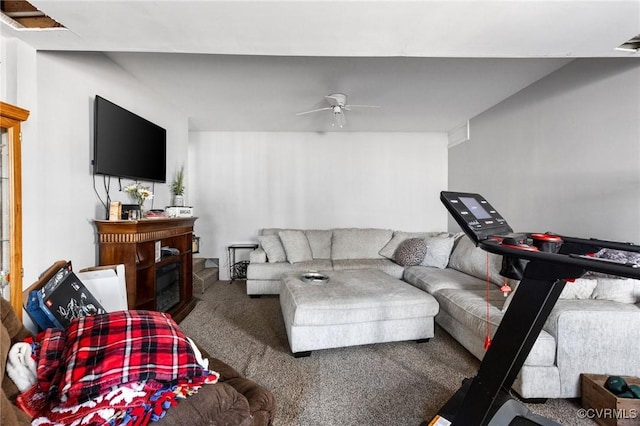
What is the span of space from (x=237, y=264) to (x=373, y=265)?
6.82 ft

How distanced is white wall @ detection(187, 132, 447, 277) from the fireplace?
1.57 metres

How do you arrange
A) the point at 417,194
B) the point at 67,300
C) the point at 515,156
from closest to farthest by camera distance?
1. the point at 67,300
2. the point at 515,156
3. the point at 417,194

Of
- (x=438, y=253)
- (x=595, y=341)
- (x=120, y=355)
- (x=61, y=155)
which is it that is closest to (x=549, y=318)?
(x=595, y=341)

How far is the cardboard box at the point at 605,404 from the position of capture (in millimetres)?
1393

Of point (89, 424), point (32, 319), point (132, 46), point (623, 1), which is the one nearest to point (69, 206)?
point (32, 319)

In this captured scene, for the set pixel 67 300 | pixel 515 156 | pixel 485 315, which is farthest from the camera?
pixel 515 156

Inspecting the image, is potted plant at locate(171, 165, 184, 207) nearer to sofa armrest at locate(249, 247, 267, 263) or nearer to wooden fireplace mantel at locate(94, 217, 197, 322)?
wooden fireplace mantel at locate(94, 217, 197, 322)

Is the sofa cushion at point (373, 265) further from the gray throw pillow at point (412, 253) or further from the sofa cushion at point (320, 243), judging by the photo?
the sofa cushion at point (320, 243)

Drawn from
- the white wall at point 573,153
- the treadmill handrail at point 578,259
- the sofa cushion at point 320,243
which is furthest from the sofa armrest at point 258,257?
the treadmill handrail at point 578,259

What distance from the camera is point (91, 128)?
2211 millimetres

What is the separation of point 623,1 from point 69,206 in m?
3.34

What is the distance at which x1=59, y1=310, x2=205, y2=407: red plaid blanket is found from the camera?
3.11ft

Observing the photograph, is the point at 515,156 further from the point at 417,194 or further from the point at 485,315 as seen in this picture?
the point at 485,315

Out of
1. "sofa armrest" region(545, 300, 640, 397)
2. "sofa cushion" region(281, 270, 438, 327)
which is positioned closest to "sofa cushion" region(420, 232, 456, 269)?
"sofa cushion" region(281, 270, 438, 327)
